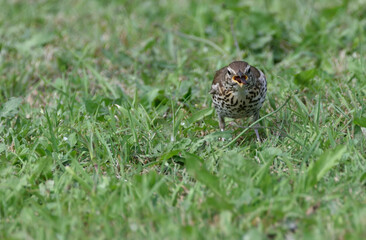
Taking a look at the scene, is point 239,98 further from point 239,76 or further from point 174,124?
point 174,124

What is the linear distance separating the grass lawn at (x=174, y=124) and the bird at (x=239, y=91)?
0.18 meters

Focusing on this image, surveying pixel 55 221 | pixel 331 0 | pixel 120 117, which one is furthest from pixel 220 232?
pixel 331 0

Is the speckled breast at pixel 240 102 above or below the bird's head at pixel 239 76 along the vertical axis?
below

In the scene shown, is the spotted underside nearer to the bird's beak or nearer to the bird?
the bird

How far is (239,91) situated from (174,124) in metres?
0.67

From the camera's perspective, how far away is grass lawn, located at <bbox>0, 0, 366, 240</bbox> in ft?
11.9

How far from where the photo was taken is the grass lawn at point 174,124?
362cm

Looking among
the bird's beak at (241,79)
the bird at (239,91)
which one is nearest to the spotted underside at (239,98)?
the bird at (239,91)

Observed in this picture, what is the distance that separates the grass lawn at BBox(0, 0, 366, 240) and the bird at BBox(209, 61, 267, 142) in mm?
180

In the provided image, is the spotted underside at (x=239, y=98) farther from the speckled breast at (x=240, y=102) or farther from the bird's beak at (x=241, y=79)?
the bird's beak at (x=241, y=79)

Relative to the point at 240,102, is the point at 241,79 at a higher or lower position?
higher

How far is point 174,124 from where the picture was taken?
5.04 metres

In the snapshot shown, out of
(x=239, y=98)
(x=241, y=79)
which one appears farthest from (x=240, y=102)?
(x=241, y=79)

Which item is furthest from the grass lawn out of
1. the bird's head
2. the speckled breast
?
the bird's head
